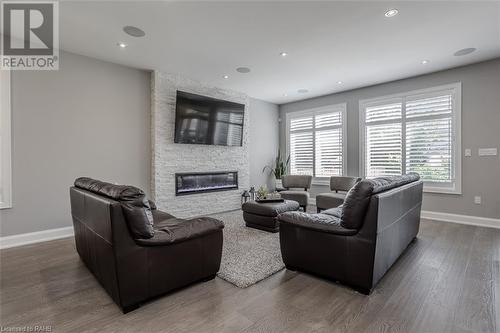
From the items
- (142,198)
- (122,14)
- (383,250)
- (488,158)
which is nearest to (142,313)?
(142,198)

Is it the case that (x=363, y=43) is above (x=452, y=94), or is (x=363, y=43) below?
above

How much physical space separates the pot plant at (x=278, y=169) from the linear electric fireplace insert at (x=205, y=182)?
1386 mm

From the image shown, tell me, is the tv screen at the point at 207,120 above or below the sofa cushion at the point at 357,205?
above

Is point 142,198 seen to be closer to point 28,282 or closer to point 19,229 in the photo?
point 28,282

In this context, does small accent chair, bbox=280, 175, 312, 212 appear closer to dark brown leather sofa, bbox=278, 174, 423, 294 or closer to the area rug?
the area rug

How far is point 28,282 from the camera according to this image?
241 centimetres

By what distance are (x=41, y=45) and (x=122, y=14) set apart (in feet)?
5.74

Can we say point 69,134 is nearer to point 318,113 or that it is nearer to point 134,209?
point 134,209

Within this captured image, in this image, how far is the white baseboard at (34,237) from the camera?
11.2 ft

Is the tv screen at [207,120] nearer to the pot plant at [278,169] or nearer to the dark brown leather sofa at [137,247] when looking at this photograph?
the pot plant at [278,169]

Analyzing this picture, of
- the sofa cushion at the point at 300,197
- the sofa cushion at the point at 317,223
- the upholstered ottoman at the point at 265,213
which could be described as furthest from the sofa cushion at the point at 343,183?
the sofa cushion at the point at 317,223

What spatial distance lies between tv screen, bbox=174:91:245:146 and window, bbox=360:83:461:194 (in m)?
2.98

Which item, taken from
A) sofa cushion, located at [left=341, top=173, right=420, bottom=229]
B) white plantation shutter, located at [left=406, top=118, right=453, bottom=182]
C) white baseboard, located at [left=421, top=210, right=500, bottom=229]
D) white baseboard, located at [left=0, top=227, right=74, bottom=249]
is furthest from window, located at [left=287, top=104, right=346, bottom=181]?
white baseboard, located at [left=0, top=227, right=74, bottom=249]

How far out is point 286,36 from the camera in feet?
11.3
